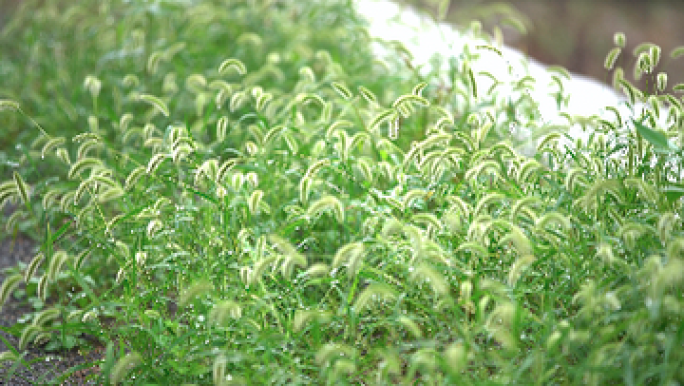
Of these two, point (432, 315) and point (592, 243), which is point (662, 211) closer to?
point (592, 243)

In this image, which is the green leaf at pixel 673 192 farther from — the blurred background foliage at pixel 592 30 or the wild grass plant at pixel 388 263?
the blurred background foliage at pixel 592 30

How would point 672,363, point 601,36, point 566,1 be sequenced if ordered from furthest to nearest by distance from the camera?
point 566,1 → point 601,36 → point 672,363

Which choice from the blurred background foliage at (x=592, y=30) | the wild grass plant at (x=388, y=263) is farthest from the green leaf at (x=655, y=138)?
the blurred background foliage at (x=592, y=30)

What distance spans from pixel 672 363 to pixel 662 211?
58 cm

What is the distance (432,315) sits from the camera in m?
1.99

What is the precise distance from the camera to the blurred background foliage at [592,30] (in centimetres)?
608

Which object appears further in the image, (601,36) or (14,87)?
(601,36)

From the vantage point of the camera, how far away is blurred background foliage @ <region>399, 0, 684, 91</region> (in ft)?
20.0

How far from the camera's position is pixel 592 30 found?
21.8ft

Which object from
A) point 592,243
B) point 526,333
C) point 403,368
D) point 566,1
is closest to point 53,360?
point 403,368

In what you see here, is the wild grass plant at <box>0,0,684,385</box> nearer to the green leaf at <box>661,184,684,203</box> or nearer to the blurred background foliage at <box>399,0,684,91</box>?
the green leaf at <box>661,184,684,203</box>

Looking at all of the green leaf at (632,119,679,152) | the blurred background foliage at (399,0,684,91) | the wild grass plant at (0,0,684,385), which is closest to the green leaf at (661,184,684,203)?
the wild grass plant at (0,0,684,385)

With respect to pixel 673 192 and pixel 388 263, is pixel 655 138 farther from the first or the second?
pixel 388 263

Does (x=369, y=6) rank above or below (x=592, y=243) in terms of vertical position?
above
